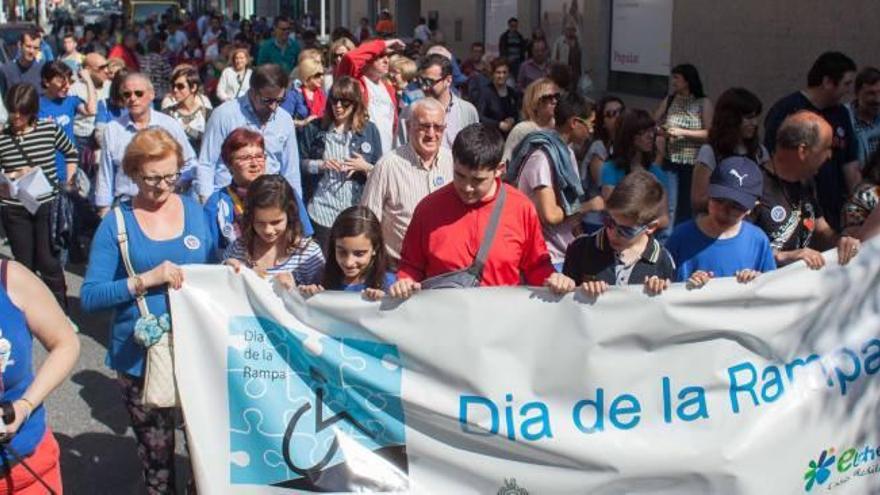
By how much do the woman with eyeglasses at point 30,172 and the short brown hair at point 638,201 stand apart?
16.3 ft

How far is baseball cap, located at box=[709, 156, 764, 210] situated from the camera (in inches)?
187

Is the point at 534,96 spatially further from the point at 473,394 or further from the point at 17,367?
the point at 17,367

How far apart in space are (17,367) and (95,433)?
9.72 feet

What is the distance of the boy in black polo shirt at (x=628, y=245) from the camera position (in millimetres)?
4570

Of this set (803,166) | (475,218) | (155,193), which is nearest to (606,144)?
(803,166)

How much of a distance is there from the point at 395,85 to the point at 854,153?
174 inches

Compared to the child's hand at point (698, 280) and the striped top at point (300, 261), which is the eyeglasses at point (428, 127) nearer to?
the striped top at point (300, 261)

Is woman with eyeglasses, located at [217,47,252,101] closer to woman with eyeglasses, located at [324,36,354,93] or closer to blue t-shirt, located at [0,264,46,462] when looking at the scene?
woman with eyeglasses, located at [324,36,354,93]

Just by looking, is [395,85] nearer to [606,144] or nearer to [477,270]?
[606,144]

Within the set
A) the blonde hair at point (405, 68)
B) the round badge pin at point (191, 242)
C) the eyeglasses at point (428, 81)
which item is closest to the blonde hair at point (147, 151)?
the round badge pin at point (191, 242)

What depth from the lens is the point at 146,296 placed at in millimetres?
4598

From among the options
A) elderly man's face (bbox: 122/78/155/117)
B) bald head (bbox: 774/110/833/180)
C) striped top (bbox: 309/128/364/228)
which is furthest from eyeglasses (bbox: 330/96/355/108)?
bald head (bbox: 774/110/833/180)

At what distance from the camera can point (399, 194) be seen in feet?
20.2

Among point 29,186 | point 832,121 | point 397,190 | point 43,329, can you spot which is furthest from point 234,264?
point 832,121
